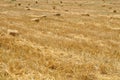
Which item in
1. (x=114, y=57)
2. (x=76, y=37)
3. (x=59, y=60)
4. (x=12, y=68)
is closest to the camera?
(x=12, y=68)

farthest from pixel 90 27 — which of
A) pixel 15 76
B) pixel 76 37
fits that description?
pixel 15 76

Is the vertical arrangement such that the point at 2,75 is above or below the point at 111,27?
above

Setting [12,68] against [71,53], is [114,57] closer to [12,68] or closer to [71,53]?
[71,53]

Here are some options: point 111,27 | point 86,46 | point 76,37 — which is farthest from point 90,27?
point 86,46

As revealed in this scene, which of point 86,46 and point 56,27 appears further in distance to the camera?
point 56,27

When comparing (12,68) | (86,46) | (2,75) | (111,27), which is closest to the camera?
(2,75)

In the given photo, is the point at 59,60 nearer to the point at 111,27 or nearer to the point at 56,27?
the point at 56,27

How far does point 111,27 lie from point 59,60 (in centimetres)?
854

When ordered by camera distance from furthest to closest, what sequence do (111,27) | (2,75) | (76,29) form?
1. (111,27)
2. (76,29)
3. (2,75)

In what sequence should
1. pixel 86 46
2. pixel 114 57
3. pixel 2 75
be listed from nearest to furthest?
pixel 2 75
pixel 114 57
pixel 86 46

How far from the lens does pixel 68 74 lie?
8836mm

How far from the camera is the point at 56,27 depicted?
16859 mm

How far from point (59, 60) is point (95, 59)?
1.40m

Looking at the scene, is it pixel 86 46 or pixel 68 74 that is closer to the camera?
pixel 68 74
